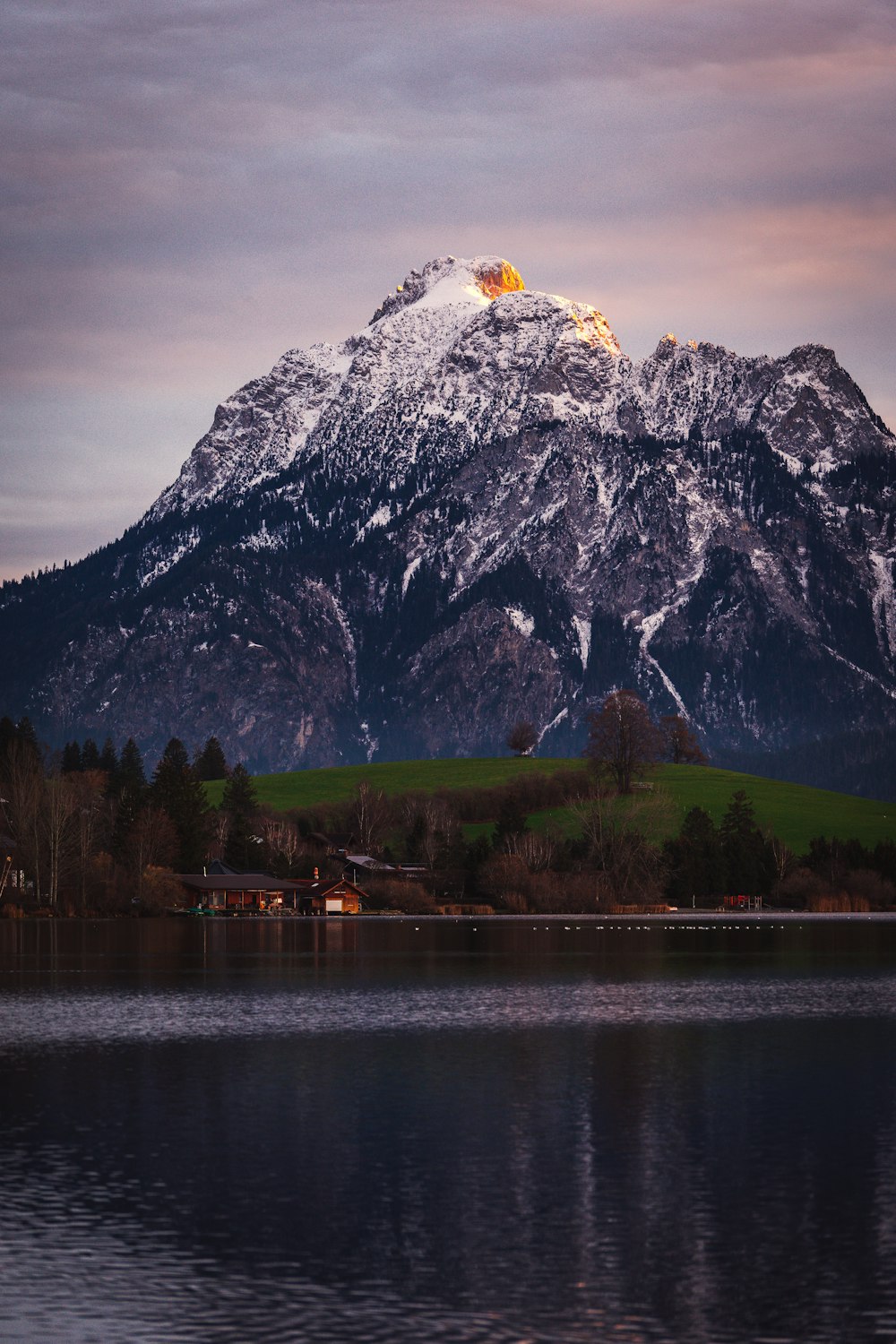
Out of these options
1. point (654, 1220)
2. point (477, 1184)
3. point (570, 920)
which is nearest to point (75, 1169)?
point (477, 1184)

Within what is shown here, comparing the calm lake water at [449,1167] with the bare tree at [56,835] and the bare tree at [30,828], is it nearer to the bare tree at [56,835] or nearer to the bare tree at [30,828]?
the bare tree at [56,835]

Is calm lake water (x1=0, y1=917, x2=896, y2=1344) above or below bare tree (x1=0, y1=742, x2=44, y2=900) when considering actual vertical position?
below

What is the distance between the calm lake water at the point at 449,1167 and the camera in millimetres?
26672

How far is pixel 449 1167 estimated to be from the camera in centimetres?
3794

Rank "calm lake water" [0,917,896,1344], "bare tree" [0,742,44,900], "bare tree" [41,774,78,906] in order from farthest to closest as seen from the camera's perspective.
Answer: "bare tree" [0,742,44,900] < "bare tree" [41,774,78,906] < "calm lake water" [0,917,896,1344]

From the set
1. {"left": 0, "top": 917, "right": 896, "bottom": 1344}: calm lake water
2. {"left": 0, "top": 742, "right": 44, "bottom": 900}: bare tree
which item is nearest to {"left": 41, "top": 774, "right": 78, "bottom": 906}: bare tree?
{"left": 0, "top": 742, "right": 44, "bottom": 900}: bare tree

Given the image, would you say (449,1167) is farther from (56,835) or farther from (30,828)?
(30,828)

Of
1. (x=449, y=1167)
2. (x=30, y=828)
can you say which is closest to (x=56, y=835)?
(x=30, y=828)

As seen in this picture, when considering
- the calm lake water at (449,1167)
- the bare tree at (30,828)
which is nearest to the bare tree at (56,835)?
the bare tree at (30,828)

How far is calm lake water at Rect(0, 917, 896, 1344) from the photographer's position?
26672mm

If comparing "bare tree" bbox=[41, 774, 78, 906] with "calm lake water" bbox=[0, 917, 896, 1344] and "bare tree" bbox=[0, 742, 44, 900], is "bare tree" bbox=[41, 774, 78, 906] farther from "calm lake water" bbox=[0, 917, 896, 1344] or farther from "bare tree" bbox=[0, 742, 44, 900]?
"calm lake water" bbox=[0, 917, 896, 1344]

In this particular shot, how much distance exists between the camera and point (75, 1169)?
124 feet

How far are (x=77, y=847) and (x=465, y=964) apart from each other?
98.5m

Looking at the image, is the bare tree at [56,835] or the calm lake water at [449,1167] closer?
the calm lake water at [449,1167]
